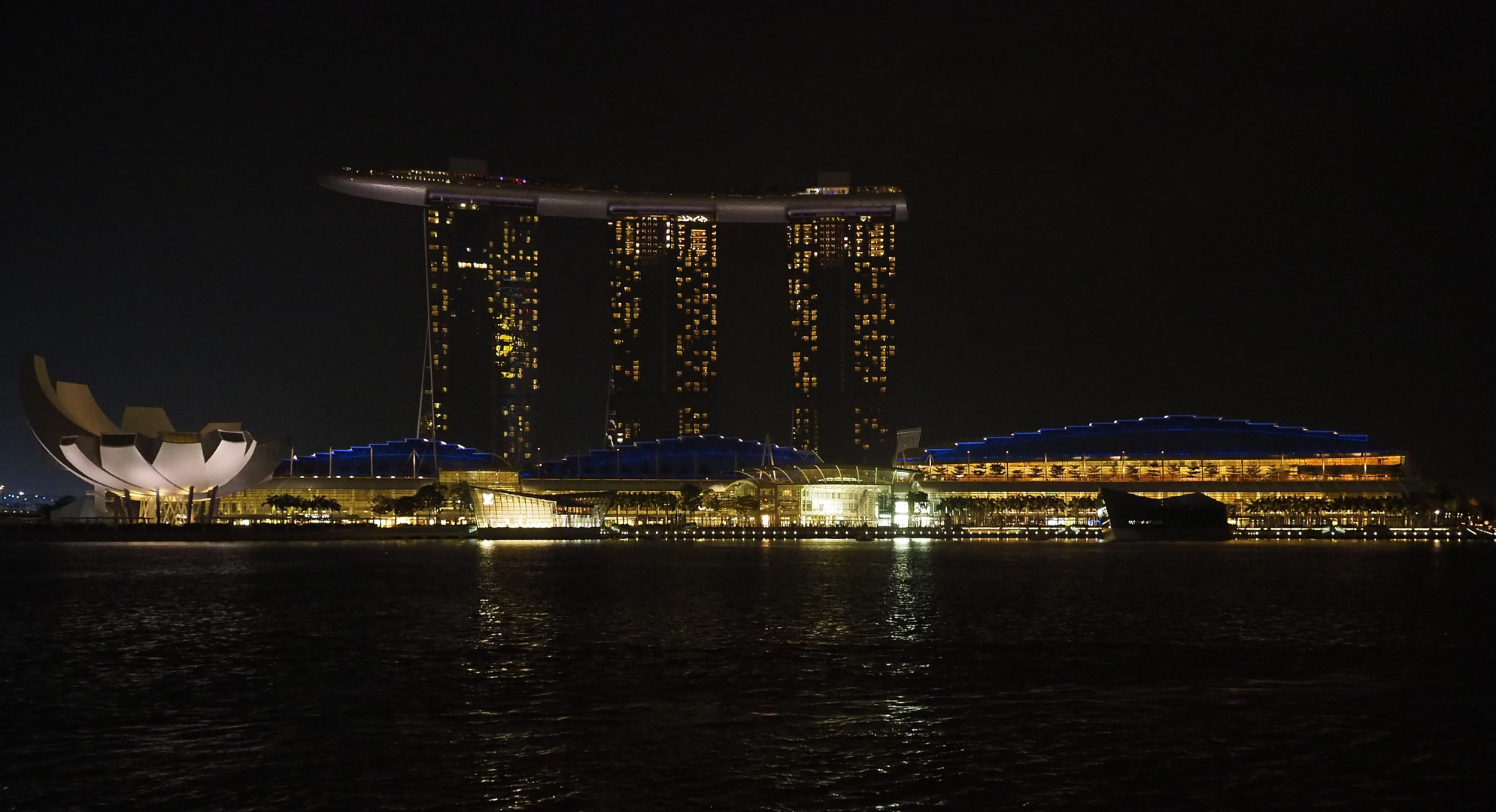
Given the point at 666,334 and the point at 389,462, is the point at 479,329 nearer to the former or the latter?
the point at 666,334

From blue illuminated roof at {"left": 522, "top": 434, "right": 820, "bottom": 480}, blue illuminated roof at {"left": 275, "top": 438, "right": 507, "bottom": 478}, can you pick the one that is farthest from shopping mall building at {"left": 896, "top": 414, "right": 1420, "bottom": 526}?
blue illuminated roof at {"left": 275, "top": 438, "right": 507, "bottom": 478}

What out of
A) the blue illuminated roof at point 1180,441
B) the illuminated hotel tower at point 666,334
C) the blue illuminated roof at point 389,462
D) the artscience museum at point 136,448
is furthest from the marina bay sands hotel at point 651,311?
the artscience museum at point 136,448

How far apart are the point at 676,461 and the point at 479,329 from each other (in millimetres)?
44912

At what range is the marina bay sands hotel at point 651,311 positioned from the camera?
605 feet

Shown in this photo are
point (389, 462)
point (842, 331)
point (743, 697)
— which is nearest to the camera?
point (743, 697)

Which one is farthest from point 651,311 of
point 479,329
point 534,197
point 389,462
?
point 389,462

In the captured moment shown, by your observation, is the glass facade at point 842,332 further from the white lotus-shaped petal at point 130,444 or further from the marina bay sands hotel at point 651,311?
the white lotus-shaped petal at point 130,444

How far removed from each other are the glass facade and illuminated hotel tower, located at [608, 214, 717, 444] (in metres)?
14.2

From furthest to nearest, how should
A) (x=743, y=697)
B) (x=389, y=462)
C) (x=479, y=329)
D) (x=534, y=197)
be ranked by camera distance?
(x=534, y=197)
(x=479, y=329)
(x=389, y=462)
(x=743, y=697)

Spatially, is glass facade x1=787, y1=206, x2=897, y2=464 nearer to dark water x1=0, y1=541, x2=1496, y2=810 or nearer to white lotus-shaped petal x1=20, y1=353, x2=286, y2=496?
white lotus-shaped petal x1=20, y1=353, x2=286, y2=496

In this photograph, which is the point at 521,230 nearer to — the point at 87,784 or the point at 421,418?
the point at 421,418

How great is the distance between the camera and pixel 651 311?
654 ft

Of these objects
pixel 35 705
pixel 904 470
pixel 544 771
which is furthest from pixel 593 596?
pixel 904 470

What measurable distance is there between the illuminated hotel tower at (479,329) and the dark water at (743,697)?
128706 millimetres
